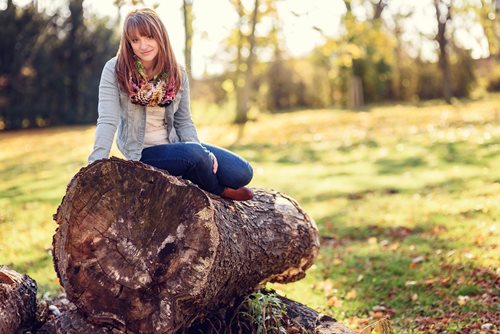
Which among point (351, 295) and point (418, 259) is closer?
point (351, 295)

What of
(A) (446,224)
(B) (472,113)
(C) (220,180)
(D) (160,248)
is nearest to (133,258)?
(D) (160,248)

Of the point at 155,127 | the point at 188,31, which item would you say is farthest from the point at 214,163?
the point at 188,31

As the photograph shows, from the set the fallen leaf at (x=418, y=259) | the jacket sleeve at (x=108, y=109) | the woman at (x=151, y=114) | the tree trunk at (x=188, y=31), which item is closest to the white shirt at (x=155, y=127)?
the woman at (x=151, y=114)

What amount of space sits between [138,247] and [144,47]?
1187 millimetres

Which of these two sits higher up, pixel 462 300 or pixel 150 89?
pixel 150 89

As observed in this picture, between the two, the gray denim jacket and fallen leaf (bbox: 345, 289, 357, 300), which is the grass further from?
the gray denim jacket

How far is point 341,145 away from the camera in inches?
535

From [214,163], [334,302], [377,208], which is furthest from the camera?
[377,208]

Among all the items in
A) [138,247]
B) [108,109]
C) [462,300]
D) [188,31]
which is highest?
[188,31]

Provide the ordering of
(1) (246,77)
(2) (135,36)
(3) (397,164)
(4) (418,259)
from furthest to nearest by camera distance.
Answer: (1) (246,77), (3) (397,164), (4) (418,259), (2) (135,36)

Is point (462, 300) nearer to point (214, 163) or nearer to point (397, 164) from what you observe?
point (214, 163)

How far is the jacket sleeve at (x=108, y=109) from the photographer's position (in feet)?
11.4

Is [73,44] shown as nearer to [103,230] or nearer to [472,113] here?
[472,113]

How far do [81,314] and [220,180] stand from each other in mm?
1139
